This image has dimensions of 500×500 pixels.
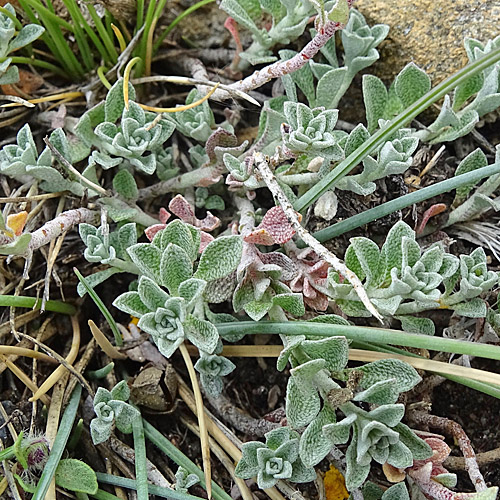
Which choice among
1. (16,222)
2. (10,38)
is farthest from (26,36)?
(16,222)

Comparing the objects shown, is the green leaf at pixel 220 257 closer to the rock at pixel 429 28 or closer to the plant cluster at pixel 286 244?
the plant cluster at pixel 286 244

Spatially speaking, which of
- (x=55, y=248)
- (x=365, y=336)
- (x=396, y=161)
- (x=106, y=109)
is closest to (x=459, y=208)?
(x=396, y=161)

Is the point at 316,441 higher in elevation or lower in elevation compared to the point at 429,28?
lower

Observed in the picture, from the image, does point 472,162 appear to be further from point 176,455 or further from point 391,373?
point 176,455

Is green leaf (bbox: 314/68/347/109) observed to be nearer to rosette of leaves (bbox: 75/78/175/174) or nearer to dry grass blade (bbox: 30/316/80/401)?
rosette of leaves (bbox: 75/78/175/174)

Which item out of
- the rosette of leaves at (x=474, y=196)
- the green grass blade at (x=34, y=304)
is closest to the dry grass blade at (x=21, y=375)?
the green grass blade at (x=34, y=304)
